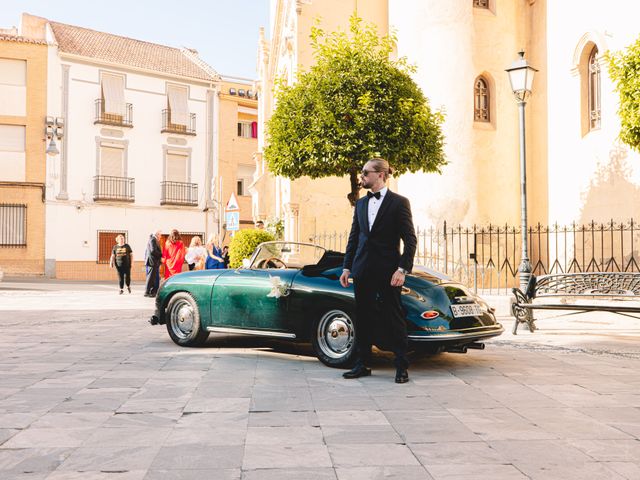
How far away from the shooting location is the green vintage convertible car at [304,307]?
21.7ft

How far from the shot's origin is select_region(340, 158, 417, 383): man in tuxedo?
6234mm

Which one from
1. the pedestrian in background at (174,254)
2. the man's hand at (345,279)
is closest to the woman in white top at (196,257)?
the pedestrian in background at (174,254)

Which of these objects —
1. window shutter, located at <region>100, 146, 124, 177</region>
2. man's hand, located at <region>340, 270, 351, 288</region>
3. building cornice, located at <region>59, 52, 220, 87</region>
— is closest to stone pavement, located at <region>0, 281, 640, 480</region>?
man's hand, located at <region>340, 270, 351, 288</region>

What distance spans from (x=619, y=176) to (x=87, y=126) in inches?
1075

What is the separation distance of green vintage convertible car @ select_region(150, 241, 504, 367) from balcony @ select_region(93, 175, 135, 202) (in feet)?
95.9

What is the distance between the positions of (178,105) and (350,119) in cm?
2736

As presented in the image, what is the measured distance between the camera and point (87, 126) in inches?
1416

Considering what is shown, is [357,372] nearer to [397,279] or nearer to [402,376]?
[402,376]

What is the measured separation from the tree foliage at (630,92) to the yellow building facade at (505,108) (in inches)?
157

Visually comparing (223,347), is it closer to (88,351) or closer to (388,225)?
→ (88,351)

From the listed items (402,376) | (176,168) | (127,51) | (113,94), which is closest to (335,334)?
(402,376)

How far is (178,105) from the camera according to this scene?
39188 millimetres

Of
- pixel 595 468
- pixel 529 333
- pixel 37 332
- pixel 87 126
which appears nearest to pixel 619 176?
pixel 529 333

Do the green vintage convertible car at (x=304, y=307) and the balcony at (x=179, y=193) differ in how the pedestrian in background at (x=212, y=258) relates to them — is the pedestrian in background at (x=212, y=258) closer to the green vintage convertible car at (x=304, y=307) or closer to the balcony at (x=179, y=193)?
the green vintage convertible car at (x=304, y=307)
